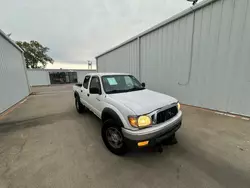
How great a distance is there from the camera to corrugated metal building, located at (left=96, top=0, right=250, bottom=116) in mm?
3895

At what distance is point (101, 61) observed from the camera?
553 inches

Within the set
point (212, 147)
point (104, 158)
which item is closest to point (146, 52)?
point (212, 147)

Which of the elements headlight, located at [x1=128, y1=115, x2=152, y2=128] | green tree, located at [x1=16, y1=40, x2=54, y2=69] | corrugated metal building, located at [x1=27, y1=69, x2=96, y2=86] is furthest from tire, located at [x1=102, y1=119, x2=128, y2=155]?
green tree, located at [x1=16, y1=40, x2=54, y2=69]

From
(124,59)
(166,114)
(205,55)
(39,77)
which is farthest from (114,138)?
(39,77)

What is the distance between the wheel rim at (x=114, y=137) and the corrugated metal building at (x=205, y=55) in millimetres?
4557

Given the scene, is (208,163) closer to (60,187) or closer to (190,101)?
(60,187)

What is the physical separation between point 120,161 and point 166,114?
4.06 feet

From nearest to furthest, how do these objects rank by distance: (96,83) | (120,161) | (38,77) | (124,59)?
(120,161) → (96,83) → (124,59) → (38,77)

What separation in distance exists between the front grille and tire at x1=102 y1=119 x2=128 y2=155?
29.8 inches

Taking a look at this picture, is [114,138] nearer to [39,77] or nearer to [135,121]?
[135,121]

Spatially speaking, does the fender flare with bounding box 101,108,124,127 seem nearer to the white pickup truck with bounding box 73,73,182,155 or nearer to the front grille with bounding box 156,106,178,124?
the white pickup truck with bounding box 73,73,182,155

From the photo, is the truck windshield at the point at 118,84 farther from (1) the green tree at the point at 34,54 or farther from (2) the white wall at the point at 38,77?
Result: (1) the green tree at the point at 34,54

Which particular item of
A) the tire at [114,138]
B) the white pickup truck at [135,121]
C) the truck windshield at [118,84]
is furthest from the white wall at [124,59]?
the tire at [114,138]

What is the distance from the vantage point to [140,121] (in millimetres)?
1873
